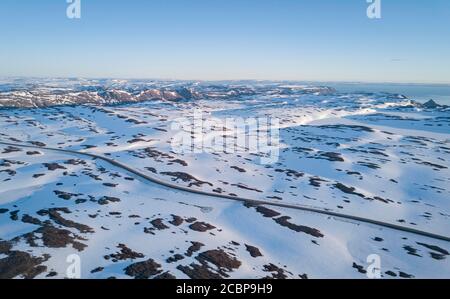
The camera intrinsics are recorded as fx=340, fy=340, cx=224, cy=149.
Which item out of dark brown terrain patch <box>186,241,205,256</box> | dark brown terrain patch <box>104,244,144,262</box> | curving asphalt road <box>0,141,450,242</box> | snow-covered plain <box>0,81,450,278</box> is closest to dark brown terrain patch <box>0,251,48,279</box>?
snow-covered plain <box>0,81,450,278</box>

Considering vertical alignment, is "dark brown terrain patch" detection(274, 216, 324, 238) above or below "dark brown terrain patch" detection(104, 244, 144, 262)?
below

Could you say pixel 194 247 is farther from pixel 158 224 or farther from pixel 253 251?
pixel 158 224

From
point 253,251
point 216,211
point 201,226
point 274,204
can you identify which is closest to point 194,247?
point 201,226

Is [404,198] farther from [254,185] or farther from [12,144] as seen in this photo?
[12,144]

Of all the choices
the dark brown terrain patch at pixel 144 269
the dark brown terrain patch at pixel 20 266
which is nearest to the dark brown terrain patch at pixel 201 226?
the dark brown terrain patch at pixel 144 269

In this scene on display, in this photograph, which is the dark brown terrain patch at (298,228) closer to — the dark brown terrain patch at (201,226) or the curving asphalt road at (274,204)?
the curving asphalt road at (274,204)

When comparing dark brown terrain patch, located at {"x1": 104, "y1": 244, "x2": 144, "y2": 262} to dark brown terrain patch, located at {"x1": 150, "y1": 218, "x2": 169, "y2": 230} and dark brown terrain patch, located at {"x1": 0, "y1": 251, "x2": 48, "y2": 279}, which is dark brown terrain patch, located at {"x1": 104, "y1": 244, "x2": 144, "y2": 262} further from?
dark brown terrain patch, located at {"x1": 150, "y1": 218, "x2": 169, "y2": 230}

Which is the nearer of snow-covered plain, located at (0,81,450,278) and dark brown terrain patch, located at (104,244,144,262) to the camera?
dark brown terrain patch, located at (104,244,144,262)

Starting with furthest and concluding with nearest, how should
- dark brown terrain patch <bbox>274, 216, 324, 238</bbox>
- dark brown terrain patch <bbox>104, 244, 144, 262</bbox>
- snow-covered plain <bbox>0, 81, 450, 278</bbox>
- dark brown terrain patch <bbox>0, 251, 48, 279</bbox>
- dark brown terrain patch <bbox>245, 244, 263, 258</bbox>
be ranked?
1. dark brown terrain patch <bbox>274, 216, 324, 238</bbox>
2. dark brown terrain patch <bbox>245, 244, 263, 258</bbox>
3. snow-covered plain <bbox>0, 81, 450, 278</bbox>
4. dark brown terrain patch <bbox>104, 244, 144, 262</bbox>
5. dark brown terrain patch <bbox>0, 251, 48, 279</bbox>
